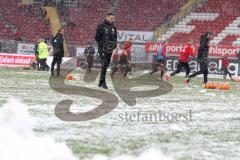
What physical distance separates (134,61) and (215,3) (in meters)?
10.3

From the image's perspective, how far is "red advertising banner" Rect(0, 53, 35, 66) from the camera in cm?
3372

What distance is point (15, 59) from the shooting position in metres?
33.9

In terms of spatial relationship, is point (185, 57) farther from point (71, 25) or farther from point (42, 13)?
point (42, 13)

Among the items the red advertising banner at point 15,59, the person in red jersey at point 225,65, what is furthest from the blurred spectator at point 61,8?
the person in red jersey at point 225,65

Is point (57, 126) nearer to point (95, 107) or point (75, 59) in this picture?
point (95, 107)

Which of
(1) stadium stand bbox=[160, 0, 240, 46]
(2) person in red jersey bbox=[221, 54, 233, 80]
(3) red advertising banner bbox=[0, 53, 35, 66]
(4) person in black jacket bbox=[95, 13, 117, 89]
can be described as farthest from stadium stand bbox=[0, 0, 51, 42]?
(4) person in black jacket bbox=[95, 13, 117, 89]

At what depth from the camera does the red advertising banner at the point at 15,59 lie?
3372cm

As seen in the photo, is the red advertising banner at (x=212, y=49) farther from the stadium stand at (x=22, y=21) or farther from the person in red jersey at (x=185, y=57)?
the stadium stand at (x=22, y=21)

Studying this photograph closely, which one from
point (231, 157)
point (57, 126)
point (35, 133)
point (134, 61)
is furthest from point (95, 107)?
point (134, 61)

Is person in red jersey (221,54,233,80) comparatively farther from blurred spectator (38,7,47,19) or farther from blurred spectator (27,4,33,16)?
blurred spectator (27,4,33,16)

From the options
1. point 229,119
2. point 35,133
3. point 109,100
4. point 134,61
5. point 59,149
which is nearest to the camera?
point 59,149

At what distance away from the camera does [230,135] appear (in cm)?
836

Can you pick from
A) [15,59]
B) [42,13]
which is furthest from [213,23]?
[15,59]

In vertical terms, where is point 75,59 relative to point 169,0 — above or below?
below
